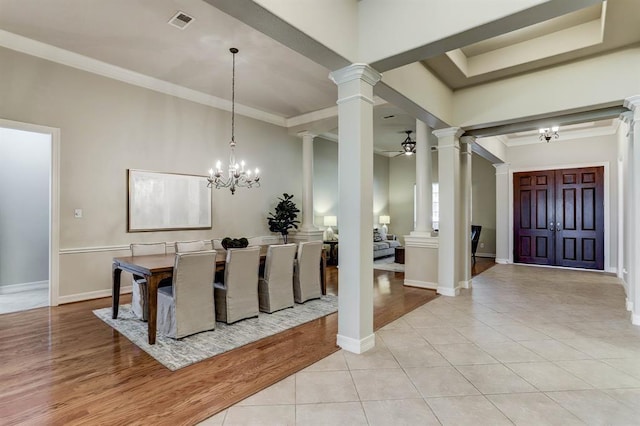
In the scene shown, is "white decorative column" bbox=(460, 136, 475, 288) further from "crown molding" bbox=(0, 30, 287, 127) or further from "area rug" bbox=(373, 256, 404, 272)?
"crown molding" bbox=(0, 30, 287, 127)

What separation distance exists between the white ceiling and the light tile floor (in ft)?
9.75

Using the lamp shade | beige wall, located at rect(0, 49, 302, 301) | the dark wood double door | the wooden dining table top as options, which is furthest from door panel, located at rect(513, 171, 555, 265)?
the wooden dining table top

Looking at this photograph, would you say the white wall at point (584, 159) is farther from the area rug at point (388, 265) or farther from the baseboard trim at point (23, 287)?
the baseboard trim at point (23, 287)

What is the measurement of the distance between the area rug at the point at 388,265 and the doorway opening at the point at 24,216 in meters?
5.90

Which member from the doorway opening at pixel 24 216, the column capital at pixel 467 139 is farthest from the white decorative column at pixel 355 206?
the doorway opening at pixel 24 216

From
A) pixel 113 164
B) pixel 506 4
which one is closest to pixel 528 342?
pixel 506 4

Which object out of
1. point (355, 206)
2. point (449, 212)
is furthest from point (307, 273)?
point (449, 212)

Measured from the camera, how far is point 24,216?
17.1 feet

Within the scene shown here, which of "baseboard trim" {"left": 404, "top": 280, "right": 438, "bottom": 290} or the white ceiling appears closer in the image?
the white ceiling

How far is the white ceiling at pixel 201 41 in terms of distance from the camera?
330 centimetres

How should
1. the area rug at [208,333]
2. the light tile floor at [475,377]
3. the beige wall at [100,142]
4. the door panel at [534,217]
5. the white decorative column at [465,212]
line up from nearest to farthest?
1. the light tile floor at [475,377]
2. the area rug at [208,333]
3. the beige wall at [100,142]
4. the white decorative column at [465,212]
5. the door panel at [534,217]

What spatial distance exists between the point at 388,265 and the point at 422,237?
234cm

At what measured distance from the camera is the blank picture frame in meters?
5.01

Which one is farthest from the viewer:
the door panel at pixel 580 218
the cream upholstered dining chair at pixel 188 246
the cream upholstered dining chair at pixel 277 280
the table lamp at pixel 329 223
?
the table lamp at pixel 329 223
